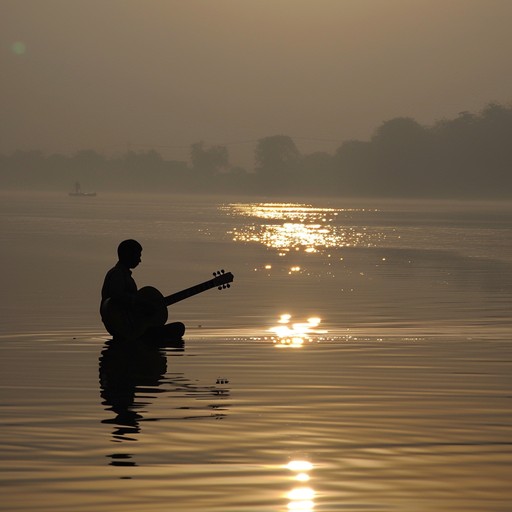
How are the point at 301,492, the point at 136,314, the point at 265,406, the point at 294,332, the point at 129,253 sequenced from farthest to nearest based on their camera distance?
the point at 294,332 → the point at 136,314 → the point at 129,253 → the point at 265,406 → the point at 301,492

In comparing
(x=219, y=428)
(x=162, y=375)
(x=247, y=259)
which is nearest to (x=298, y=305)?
(x=162, y=375)

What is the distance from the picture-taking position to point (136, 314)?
18.3 metres

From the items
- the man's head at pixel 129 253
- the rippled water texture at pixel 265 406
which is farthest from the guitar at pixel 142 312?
the man's head at pixel 129 253

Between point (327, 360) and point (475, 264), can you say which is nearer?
point (327, 360)

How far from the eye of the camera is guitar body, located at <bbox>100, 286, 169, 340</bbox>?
59.4ft

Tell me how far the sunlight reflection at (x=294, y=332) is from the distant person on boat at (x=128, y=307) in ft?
6.07

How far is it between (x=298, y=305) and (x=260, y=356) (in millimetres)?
9663

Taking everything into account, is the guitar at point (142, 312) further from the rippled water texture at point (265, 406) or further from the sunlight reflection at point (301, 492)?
the sunlight reflection at point (301, 492)

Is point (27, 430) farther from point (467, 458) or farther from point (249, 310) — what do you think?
point (249, 310)

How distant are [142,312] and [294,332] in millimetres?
3982

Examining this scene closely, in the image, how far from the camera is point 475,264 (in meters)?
46.9

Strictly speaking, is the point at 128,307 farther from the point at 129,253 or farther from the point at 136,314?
→ the point at 129,253

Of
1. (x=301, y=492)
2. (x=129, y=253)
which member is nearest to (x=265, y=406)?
(x=301, y=492)

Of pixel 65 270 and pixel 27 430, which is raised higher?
pixel 65 270
